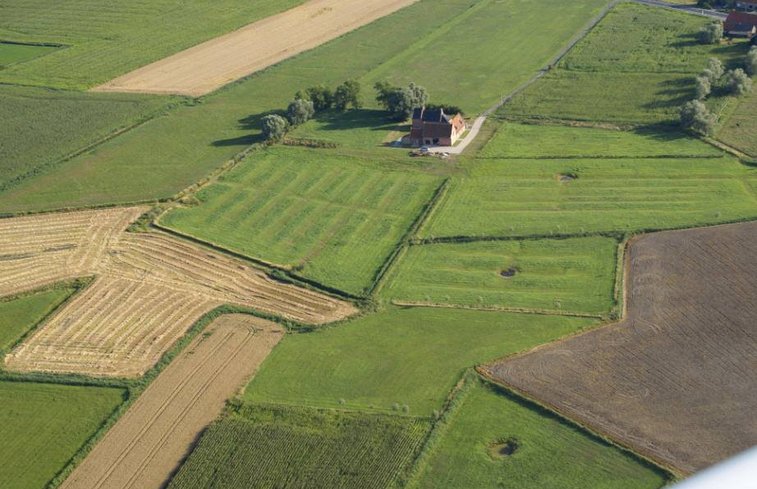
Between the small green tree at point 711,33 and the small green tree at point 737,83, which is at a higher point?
the small green tree at point 711,33

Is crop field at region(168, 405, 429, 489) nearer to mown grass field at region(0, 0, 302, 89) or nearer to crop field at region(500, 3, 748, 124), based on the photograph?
crop field at region(500, 3, 748, 124)

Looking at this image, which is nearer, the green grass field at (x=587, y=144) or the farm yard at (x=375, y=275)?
the farm yard at (x=375, y=275)

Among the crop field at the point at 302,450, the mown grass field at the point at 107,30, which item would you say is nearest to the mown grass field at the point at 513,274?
the crop field at the point at 302,450

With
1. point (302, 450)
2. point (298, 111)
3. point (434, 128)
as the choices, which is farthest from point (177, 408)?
point (298, 111)

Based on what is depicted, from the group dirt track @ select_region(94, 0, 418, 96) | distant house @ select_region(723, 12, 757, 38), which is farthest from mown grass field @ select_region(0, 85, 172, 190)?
distant house @ select_region(723, 12, 757, 38)

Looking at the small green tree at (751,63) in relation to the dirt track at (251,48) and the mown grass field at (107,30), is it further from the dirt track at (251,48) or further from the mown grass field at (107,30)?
the mown grass field at (107,30)

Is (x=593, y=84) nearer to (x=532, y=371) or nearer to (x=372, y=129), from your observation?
(x=372, y=129)
